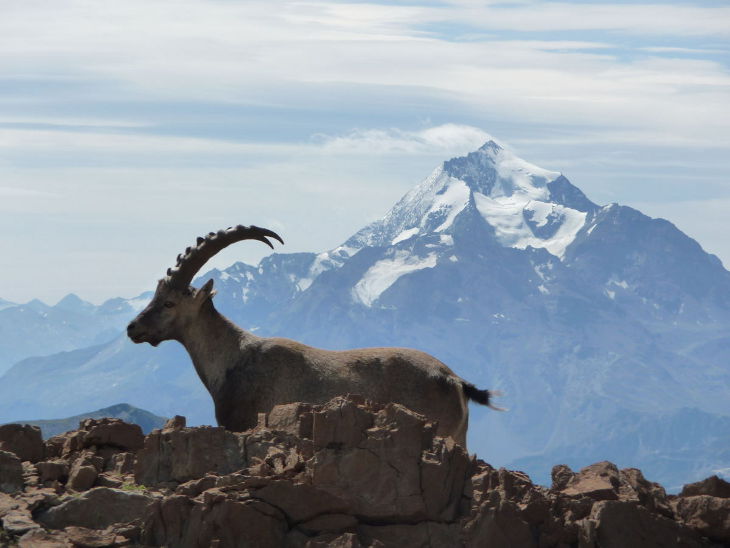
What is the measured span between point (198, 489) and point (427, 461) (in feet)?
8.70

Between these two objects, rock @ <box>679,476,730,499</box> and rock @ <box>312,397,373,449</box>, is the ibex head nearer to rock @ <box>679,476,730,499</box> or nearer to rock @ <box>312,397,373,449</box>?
rock @ <box>312,397,373,449</box>

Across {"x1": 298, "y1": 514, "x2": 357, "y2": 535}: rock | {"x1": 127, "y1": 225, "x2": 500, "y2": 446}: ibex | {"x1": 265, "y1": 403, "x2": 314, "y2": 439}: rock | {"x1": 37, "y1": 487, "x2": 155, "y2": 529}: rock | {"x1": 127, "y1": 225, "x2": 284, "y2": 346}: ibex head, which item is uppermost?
{"x1": 127, "y1": 225, "x2": 284, "y2": 346}: ibex head

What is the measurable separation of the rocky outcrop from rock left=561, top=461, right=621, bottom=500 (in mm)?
19

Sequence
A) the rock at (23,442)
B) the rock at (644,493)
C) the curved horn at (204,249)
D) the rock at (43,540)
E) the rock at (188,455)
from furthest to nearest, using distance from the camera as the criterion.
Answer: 1. the curved horn at (204,249)
2. the rock at (23,442)
3. the rock at (188,455)
4. the rock at (644,493)
5. the rock at (43,540)

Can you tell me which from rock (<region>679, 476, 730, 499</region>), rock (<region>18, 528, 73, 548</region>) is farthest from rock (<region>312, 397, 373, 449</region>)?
rock (<region>679, 476, 730, 499</region>)

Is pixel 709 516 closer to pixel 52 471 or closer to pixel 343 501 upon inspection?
pixel 343 501

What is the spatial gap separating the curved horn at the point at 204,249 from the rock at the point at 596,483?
1056 centimetres

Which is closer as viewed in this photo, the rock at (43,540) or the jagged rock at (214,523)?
the rock at (43,540)

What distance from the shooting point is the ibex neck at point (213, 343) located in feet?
78.3

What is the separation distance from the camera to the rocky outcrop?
45.3 ft

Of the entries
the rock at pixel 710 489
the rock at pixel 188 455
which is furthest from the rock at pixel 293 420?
the rock at pixel 710 489

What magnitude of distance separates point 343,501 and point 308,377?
320 inches

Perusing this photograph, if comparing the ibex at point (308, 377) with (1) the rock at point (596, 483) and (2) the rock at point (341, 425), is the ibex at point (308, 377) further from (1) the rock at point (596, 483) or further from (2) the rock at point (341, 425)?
(2) the rock at point (341, 425)

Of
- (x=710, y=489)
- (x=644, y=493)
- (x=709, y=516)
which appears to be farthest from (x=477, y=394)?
(x=709, y=516)
